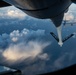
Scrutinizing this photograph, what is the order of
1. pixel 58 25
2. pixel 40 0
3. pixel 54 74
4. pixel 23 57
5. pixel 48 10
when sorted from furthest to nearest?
1. pixel 23 57
2. pixel 54 74
3. pixel 58 25
4. pixel 48 10
5. pixel 40 0

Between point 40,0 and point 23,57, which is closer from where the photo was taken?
point 40,0

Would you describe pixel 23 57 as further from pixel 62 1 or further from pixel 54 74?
pixel 62 1

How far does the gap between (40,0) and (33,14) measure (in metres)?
0.46

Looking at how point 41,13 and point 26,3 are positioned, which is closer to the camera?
point 26,3

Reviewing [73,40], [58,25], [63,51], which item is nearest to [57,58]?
[63,51]

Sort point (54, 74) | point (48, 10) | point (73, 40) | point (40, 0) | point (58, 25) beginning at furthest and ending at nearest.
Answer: point (73, 40) < point (54, 74) < point (58, 25) < point (48, 10) < point (40, 0)

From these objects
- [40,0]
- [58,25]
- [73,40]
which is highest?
[73,40]

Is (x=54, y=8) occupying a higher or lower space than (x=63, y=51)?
lower

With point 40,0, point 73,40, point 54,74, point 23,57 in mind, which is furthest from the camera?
point 73,40

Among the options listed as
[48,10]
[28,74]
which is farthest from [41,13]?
[28,74]

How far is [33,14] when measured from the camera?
8.17ft

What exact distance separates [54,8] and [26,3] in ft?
1.41

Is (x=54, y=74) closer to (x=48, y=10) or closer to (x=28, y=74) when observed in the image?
(x=28, y=74)

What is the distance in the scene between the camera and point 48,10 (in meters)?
2.40
